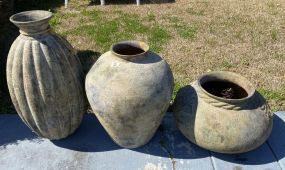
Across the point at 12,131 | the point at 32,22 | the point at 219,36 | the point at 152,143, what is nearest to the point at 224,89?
the point at 152,143

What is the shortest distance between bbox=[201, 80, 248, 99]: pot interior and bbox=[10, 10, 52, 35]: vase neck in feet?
5.40

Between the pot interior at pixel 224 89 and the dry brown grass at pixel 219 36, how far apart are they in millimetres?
1200

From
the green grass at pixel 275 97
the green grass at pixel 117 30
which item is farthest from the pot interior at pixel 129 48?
the green grass at pixel 117 30

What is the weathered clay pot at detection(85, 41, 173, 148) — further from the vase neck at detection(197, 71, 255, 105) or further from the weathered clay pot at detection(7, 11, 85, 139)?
the vase neck at detection(197, 71, 255, 105)

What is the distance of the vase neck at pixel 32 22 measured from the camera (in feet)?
9.83

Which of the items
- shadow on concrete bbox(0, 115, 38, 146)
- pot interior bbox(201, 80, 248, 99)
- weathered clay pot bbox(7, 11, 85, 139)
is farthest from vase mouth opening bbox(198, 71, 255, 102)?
shadow on concrete bbox(0, 115, 38, 146)

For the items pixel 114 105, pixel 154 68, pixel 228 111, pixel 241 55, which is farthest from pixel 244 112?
pixel 241 55

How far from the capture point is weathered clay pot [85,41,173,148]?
3057mm

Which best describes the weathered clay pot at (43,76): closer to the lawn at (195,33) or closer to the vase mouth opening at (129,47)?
the vase mouth opening at (129,47)

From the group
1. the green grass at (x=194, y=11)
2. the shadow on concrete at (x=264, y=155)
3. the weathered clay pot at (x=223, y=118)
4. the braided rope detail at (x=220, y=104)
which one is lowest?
the shadow on concrete at (x=264, y=155)

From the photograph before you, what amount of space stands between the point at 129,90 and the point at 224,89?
115cm

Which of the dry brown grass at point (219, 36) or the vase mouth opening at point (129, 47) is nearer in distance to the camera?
the vase mouth opening at point (129, 47)

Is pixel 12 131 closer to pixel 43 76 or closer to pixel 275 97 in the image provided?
pixel 43 76

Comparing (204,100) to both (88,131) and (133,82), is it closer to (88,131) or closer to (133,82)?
(133,82)
